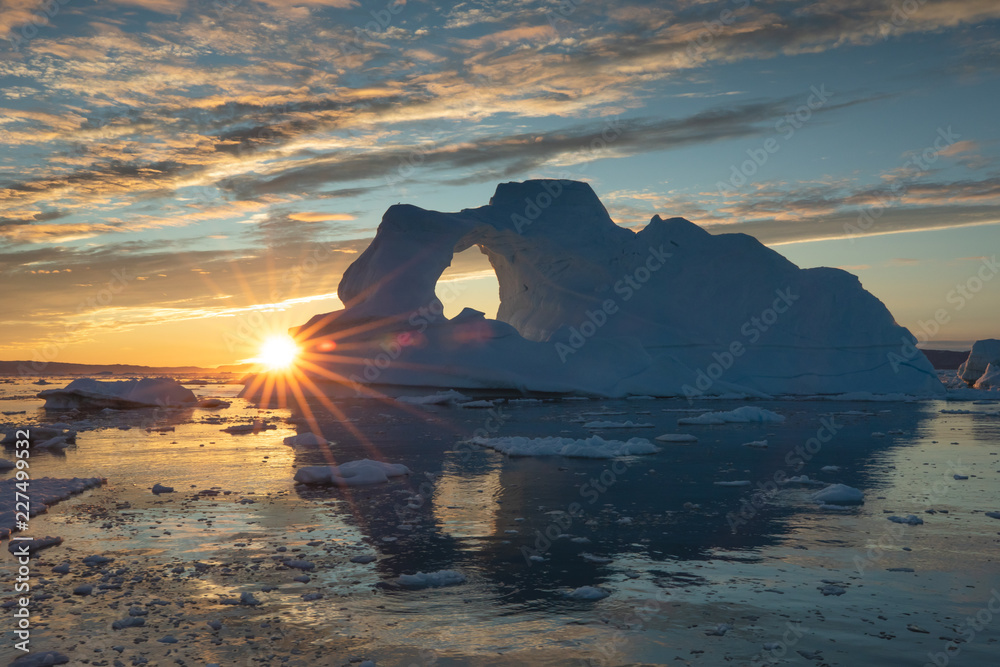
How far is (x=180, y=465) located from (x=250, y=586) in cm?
706

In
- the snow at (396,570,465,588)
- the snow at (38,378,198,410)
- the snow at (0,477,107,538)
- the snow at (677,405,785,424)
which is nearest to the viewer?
the snow at (396,570,465,588)

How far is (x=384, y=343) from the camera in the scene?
2658cm

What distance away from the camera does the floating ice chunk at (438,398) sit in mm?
25109

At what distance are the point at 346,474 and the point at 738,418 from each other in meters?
11.9

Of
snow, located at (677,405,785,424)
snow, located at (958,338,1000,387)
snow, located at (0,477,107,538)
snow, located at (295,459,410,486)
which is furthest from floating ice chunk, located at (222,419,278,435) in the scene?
snow, located at (958,338,1000,387)

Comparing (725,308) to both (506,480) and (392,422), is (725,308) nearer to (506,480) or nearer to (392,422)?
(392,422)

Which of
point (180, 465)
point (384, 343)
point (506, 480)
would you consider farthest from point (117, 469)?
point (384, 343)

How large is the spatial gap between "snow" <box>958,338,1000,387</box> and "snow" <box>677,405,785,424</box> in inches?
1151

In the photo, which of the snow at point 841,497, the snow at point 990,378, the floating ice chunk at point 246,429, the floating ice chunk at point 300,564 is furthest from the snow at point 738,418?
the snow at point 990,378

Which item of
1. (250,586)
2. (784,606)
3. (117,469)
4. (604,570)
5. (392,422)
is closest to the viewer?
(784,606)

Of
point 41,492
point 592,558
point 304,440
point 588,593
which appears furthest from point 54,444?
point 588,593

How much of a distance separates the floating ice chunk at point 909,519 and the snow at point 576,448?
196 inches

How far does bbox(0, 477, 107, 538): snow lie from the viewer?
7.57m

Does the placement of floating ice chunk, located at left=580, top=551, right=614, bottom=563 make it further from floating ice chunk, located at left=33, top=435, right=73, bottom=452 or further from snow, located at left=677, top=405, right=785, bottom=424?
snow, located at left=677, top=405, right=785, bottom=424
